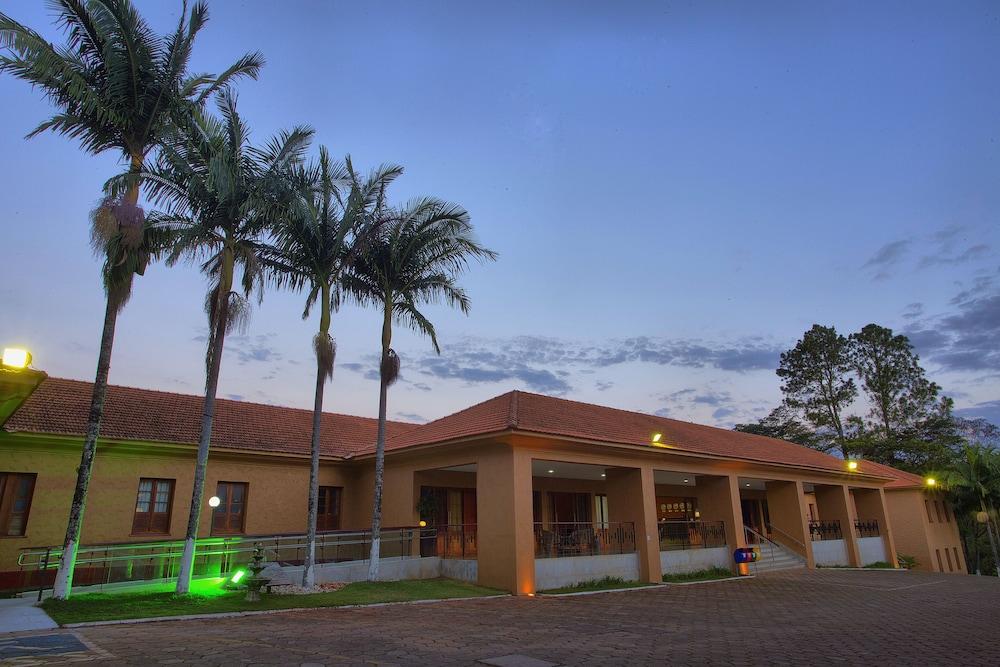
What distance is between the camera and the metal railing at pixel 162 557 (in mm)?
14719

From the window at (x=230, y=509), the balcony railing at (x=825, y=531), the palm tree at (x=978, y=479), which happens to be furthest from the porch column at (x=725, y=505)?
the palm tree at (x=978, y=479)

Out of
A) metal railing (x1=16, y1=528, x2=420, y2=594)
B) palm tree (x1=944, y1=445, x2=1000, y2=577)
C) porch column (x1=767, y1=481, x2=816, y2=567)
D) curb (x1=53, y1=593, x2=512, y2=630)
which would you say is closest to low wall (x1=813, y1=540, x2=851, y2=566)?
porch column (x1=767, y1=481, x2=816, y2=567)

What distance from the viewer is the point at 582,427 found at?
18500 millimetres

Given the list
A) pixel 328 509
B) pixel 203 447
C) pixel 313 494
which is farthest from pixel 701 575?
pixel 203 447

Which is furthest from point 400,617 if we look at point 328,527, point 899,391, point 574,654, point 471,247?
point 899,391

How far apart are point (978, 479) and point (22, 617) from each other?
42381 millimetres

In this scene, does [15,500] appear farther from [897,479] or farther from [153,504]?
[897,479]

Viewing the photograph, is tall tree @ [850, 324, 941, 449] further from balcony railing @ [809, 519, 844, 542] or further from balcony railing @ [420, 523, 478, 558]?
balcony railing @ [420, 523, 478, 558]

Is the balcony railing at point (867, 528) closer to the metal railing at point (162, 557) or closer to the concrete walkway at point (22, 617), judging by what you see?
the metal railing at point (162, 557)

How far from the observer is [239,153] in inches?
554

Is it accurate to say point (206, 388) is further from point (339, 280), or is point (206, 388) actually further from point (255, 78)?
→ point (255, 78)

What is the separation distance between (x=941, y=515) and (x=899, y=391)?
41.0ft

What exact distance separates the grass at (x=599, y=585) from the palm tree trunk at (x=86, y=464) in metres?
10.2

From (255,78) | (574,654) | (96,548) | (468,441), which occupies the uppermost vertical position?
(255,78)
